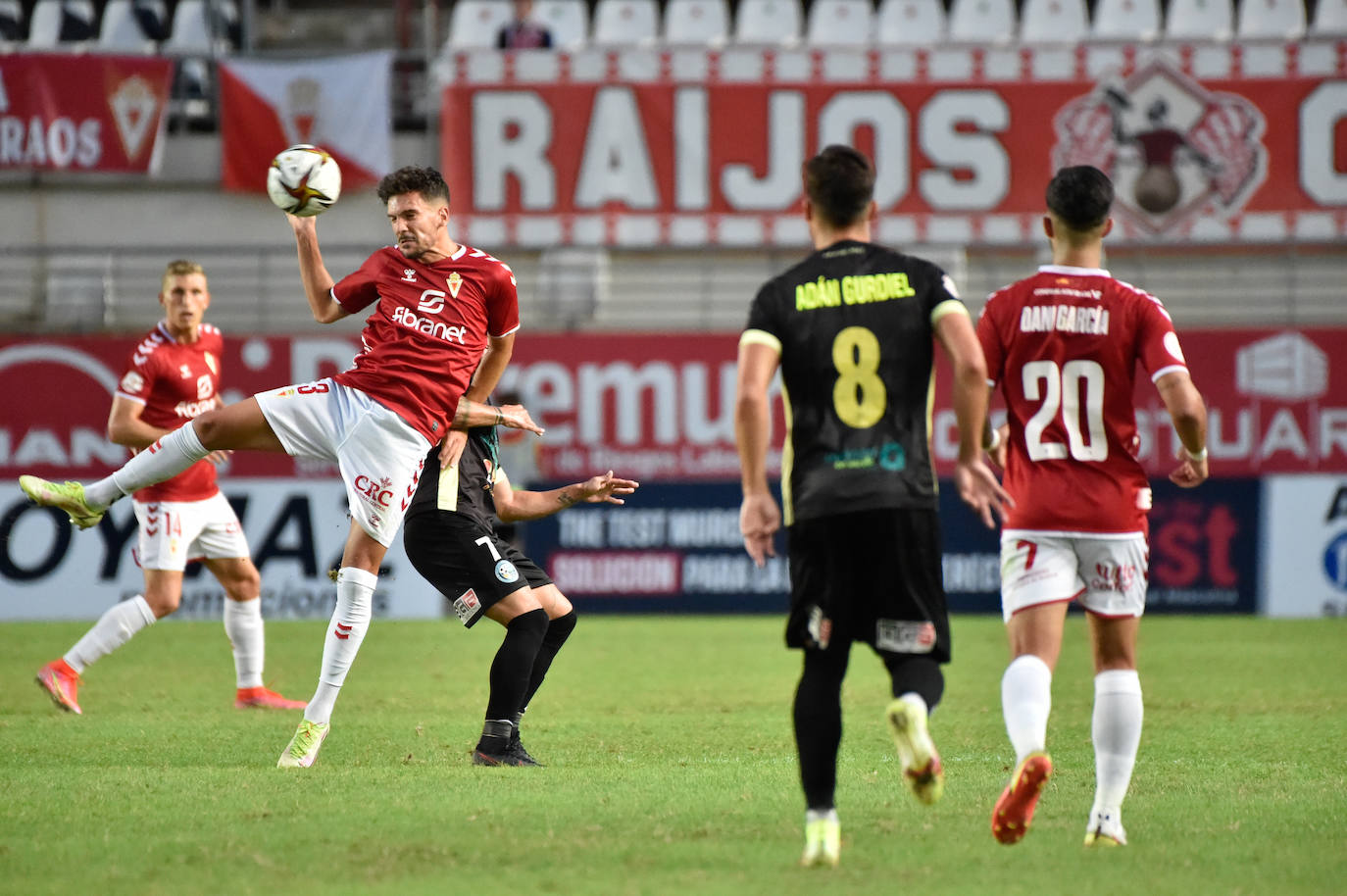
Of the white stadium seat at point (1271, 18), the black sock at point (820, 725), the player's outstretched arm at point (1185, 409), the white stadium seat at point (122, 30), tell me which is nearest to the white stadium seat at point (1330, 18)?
the white stadium seat at point (1271, 18)

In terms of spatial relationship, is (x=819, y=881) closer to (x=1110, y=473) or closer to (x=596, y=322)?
(x=1110, y=473)

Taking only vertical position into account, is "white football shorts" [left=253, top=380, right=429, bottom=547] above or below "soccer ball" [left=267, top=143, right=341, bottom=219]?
below

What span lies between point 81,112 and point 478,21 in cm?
512

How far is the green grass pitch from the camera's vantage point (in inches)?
173

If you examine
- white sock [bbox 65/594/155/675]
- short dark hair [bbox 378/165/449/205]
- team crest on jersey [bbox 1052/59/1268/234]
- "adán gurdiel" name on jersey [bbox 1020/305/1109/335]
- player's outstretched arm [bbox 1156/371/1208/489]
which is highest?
team crest on jersey [bbox 1052/59/1268/234]

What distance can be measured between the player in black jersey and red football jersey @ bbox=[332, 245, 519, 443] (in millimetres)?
2151

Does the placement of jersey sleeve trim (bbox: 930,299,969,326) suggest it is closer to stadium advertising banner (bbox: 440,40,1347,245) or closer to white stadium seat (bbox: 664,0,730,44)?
stadium advertising banner (bbox: 440,40,1347,245)

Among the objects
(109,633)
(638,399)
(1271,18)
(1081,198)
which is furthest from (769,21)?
(1081,198)

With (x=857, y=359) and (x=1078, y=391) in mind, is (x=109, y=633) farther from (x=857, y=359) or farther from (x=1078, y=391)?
(x=1078, y=391)

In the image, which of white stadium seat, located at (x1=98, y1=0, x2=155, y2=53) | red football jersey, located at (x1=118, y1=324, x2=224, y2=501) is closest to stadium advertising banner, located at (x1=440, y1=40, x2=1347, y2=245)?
white stadium seat, located at (x1=98, y1=0, x2=155, y2=53)

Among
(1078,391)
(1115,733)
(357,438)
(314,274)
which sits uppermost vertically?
(314,274)

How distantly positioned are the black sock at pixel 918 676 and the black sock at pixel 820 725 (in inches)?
6.5

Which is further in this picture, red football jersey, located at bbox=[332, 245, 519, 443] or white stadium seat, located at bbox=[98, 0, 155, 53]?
white stadium seat, located at bbox=[98, 0, 155, 53]

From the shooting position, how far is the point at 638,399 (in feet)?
55.3
